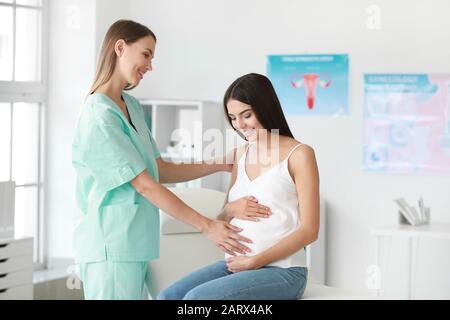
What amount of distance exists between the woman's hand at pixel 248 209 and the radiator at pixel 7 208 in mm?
1556

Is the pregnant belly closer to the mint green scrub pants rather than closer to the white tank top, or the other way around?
the white tank top

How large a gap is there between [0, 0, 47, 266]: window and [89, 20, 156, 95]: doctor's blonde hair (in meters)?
2.14

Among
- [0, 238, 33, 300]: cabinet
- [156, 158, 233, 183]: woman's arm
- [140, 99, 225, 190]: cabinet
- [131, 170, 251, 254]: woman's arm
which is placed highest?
[140, 99, 225, 190]: cabinet

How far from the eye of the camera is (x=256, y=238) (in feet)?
7.32

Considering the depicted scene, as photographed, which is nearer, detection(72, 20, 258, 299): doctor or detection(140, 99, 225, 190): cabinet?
detection(72, 20, 258, 299): doctor

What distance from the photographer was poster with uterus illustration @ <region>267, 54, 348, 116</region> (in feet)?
14.2

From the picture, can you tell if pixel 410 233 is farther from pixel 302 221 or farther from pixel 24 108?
pixel 24 108

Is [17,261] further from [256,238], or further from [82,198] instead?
[256,238]

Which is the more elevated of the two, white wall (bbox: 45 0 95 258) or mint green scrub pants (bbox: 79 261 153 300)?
white wall (bbox: 45 0 95 258)

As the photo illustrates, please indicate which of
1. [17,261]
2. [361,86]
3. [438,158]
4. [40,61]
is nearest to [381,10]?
[361,86]

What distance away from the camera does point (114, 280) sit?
7.29ft

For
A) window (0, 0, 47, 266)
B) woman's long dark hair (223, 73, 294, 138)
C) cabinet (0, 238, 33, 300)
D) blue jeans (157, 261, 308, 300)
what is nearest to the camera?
blue jeans (157, 261, 308, 300)

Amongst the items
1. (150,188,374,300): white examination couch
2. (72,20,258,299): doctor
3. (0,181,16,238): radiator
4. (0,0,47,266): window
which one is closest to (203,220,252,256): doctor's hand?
Answer: (72,20,258,299): doctor
